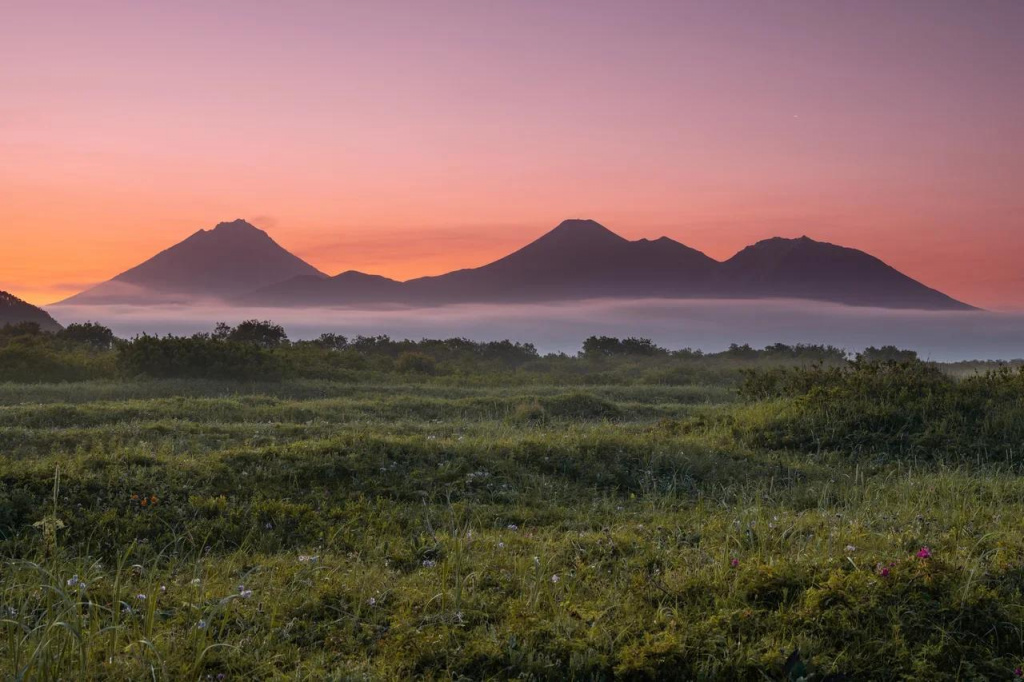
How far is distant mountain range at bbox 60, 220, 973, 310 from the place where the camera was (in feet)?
537

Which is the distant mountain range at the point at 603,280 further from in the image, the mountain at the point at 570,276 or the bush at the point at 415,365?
the bush at the point at 415,365

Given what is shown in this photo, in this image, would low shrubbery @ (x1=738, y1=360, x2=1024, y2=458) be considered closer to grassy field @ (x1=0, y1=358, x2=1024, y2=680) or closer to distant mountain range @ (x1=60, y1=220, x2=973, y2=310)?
grassy field @ (x1=0, y1=358, x2=1024, y2=680)

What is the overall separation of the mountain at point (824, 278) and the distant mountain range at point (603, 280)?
0.23 metres

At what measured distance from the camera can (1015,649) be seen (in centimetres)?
471

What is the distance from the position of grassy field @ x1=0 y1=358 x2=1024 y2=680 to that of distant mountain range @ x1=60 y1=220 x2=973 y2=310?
14370cm

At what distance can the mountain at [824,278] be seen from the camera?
7028 inches

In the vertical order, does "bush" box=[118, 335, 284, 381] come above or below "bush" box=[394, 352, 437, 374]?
above

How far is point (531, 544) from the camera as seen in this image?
6859 millimetres

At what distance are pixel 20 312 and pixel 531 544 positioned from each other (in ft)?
233

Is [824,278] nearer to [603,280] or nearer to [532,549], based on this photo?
[603,280]

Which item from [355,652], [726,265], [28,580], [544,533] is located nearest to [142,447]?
[28,580]

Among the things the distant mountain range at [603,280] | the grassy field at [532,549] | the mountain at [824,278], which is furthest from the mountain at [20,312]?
the mountain at [824,278]

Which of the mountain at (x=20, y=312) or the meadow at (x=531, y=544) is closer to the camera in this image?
the meadow at (x=531, y=544)

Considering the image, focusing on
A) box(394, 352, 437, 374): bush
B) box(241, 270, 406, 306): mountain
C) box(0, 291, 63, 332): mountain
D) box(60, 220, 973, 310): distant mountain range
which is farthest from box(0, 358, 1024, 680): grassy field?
box(241, 270, 406, 306): mountain
